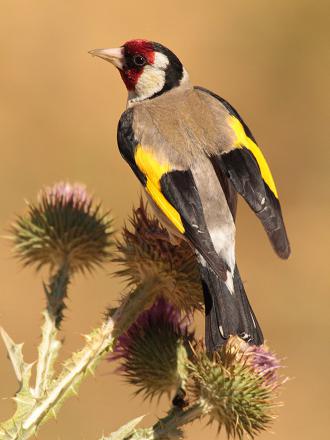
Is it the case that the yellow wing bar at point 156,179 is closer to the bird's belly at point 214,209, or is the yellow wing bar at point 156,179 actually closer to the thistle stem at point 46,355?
the bird's belly at point 214,209

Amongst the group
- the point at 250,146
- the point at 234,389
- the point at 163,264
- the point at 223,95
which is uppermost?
the point at 223,95

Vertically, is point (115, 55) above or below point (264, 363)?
above

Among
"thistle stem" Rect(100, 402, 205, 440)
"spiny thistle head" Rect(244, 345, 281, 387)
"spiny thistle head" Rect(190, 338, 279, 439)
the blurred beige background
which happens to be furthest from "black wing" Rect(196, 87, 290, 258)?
the blurred beige background

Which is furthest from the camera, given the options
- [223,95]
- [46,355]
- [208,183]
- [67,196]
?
[223,95]

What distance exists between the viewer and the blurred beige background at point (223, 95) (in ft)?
36.2

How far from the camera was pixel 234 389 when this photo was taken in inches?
165

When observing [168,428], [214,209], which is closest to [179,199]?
[214,209]

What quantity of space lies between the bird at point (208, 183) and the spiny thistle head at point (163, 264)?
0.08m

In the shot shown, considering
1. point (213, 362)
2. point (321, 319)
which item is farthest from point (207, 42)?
point (213, 362)

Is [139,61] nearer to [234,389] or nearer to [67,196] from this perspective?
[67,196]

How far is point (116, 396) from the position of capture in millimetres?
9625

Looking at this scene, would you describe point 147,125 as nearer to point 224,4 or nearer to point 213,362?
Result: point 213,362

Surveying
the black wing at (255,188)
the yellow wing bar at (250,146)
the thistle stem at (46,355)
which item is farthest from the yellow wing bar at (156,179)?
the thistle stem at (46,355)

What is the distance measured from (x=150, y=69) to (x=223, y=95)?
8.94 meters
